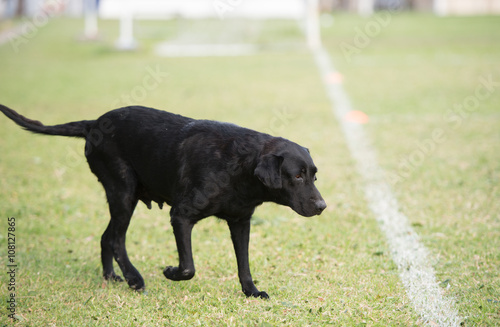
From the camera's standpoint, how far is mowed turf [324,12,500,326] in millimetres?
5516

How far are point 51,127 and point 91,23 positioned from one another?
32479mm

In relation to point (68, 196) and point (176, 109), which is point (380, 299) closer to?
point (68, 196)

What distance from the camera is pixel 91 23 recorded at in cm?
3603

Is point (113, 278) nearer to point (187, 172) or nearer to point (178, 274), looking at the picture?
point (178, 274)

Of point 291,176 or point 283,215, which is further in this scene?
point 283,215

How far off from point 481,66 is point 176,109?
1136cm

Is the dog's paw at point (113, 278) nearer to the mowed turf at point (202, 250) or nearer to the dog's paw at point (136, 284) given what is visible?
the mowed turf at point (202, 250)

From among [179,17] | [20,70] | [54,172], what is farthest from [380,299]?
[179,17]

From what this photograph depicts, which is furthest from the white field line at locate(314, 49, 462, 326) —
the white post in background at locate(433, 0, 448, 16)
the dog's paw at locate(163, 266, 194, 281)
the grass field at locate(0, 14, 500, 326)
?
the white post in background at locate(433, 0, 448, 16)

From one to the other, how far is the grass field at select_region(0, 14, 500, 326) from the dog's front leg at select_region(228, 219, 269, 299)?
10 centimetres

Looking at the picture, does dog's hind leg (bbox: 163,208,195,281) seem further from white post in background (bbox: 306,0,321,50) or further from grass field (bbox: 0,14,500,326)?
white post in background (bbox: 306,0,321,50)

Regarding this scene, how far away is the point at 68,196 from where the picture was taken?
8227mm

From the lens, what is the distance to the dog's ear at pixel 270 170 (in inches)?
171

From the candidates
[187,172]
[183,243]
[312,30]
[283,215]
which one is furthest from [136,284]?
[312,30]
